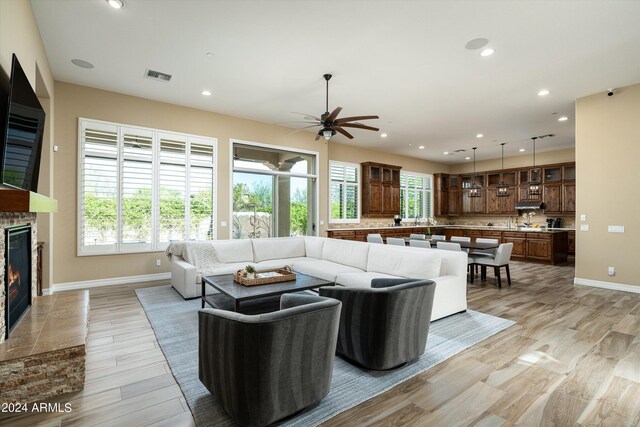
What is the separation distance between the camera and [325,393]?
2049mm

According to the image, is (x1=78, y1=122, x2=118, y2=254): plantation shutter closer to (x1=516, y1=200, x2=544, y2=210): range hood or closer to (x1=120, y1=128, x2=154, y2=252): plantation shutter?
(x1=120, y1=128, x2=154, y2=252): plantation shutter

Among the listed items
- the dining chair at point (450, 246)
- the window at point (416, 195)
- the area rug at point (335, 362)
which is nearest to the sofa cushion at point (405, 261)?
the area rug at point (335, 362)

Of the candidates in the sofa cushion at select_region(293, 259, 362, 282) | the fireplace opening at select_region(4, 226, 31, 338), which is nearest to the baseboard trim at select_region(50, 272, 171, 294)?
the fireplace opening at select_region(4, 226, 31, 338)

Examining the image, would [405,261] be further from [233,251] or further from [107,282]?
[107,282]

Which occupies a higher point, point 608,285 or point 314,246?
point 314,246

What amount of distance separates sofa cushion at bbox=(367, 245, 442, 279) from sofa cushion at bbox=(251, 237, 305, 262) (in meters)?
1.80

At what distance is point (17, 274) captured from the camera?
276cm

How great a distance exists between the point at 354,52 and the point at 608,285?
18.9 feet

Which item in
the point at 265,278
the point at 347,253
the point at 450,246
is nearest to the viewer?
the point at 265,278

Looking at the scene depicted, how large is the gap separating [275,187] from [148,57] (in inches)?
147

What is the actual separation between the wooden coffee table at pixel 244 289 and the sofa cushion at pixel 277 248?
1.57 metres

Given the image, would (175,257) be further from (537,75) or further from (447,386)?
(537,75)

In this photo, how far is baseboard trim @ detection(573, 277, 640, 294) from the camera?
16.5 feet

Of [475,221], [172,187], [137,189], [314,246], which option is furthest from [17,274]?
[475,221]
